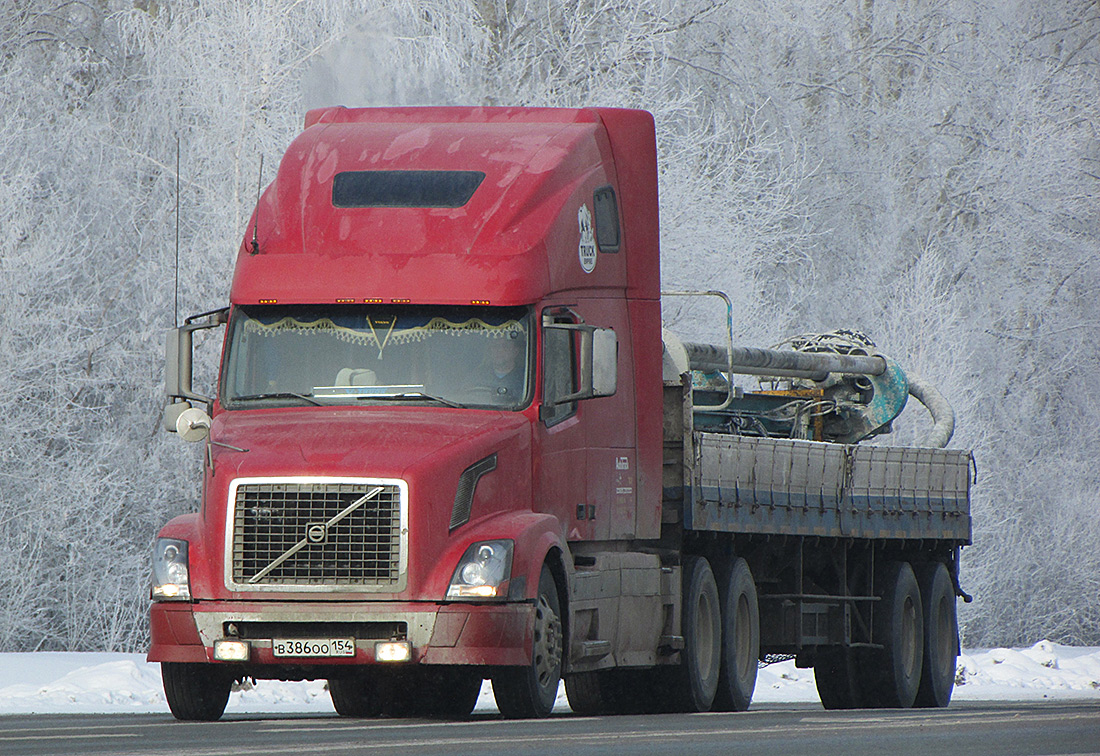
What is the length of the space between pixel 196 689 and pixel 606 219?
4.33 m

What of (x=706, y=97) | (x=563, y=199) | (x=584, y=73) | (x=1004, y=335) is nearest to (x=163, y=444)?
(x=584, y=73)

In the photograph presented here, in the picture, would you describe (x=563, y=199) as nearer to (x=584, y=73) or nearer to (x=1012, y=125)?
(x=584, y=73)

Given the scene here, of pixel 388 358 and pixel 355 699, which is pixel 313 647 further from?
pixel 355 699

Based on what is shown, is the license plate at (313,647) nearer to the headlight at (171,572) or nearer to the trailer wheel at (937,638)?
the headlight at (171,572)

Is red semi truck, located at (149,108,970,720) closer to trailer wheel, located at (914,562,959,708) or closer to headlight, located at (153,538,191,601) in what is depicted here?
headlight, located at (153,538,191,601)

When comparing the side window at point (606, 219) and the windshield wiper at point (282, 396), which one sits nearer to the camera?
the windshield wiper at point (282, 396)

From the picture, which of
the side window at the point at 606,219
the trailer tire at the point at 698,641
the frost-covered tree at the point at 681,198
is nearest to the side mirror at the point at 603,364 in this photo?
the side window at the point at 606,219

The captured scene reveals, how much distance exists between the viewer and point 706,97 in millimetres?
35406

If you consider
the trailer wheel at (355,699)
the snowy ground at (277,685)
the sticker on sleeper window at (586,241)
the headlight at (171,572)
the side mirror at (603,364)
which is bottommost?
the snowy ground at (277,685)

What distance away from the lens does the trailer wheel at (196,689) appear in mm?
12930

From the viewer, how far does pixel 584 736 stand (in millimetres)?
10992

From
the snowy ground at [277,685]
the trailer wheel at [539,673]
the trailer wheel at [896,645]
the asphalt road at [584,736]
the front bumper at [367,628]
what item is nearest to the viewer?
the asphalt road at [584,736]

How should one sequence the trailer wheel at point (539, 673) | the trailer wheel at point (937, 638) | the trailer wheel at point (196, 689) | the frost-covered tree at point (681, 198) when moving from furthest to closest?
the frost-covered tree at point (681, 198)
the trailer wheel at point (937, 638)
the trailer wheel at point (196, 689)
the trailer wheel at point (539, 673)

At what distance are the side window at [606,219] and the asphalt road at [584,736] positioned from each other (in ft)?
10.6
